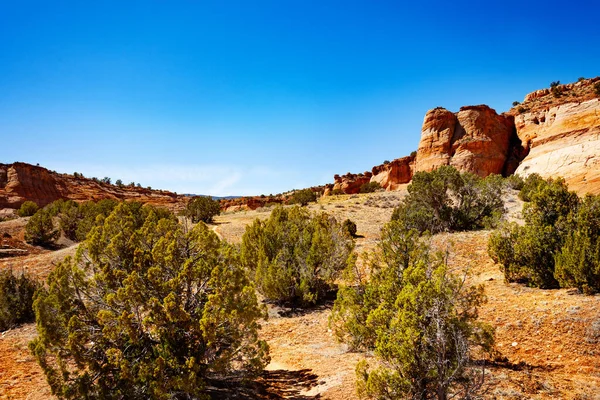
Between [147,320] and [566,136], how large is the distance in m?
43.4

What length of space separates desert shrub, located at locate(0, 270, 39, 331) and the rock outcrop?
3550cm

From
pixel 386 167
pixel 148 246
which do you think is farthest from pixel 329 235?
pixel 386 167

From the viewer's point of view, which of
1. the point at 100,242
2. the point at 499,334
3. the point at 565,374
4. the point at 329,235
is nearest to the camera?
the point at 565,374

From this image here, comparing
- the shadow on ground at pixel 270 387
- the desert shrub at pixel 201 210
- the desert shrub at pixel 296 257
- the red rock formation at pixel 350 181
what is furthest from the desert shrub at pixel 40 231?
the red rock formation at pixel 350 181

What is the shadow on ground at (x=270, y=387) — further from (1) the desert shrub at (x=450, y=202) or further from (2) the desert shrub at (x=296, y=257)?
(1) the desert shrub at (x=450, y=202)

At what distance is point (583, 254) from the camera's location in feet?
25.8

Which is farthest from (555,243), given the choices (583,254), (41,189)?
(41,189)

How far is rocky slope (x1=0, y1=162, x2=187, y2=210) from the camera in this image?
52106 mm

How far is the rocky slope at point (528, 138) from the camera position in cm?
3241

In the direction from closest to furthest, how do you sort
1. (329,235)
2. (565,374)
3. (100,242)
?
(565,374) → (100,242) → (329,235)

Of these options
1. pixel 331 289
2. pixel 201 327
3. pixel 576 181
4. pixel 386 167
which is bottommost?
pixel 331 289

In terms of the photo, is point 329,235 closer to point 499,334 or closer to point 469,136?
point 499,334

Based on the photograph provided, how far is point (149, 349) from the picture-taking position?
17.1ft

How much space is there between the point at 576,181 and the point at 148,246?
35.7 metres
